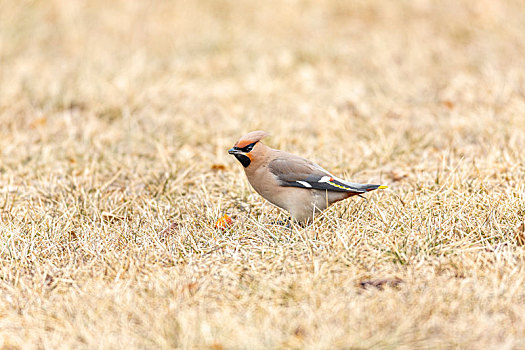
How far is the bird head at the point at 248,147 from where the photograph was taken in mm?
4105

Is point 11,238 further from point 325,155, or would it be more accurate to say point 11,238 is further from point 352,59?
point 352,59

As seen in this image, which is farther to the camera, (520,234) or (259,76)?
(259,76)

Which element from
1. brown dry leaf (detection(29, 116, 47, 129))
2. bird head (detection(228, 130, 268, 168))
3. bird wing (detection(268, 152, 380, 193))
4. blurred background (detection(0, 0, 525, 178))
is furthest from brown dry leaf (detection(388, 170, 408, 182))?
brown dry leaf (detection(29, 116, 47, 129))

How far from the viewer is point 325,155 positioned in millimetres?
5672

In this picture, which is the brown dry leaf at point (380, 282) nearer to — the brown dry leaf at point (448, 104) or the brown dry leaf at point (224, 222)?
the brown dry leaf at point (224, 222)

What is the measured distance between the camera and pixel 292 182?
403cm

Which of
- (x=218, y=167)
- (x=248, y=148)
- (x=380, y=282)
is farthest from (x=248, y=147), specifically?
(x=218, y=167)

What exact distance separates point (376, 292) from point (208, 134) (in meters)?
3.50

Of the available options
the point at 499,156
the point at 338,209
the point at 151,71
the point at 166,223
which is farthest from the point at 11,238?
the point at 151,71

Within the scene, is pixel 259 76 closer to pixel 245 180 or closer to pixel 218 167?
pixel 218 167

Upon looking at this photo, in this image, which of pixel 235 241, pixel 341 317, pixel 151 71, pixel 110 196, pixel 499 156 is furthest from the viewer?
pixel 151 71

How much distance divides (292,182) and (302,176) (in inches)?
2.8

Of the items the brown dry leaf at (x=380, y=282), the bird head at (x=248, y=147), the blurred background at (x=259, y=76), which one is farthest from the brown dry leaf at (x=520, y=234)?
the blurred background at (x=259, y=76)

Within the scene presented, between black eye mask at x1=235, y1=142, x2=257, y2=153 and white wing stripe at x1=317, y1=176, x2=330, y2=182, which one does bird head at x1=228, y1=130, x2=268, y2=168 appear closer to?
black eye mask at x1=235, y1=142, x2=257, y2=153
